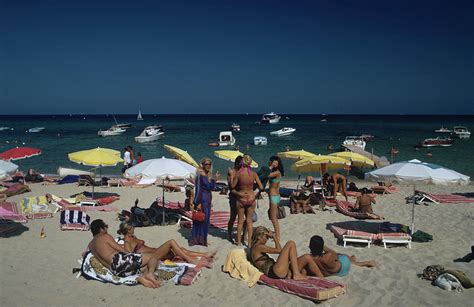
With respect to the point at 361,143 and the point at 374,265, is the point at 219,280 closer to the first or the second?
the point at 374,265

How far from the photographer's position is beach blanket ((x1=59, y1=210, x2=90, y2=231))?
873cm

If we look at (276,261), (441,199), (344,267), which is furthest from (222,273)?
(441,199)

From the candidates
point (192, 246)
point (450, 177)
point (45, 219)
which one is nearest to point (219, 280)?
point (192, 246)

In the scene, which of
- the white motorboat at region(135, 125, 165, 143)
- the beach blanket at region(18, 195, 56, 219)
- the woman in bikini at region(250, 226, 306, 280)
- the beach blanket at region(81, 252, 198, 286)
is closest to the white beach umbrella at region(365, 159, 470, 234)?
the woman in bikini at region(250, 226, 306, 280)

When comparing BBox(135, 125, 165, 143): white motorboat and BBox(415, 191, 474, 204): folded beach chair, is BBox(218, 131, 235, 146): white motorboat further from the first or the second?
BBox(415, 191, 474, 204): folded beach chair

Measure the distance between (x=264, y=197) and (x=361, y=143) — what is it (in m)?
26.3

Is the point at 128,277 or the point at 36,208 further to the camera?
the point at 36,208

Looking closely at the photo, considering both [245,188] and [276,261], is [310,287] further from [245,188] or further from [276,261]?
[245,188]

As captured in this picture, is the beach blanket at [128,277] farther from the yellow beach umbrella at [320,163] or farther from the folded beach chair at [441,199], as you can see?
the folded beach chair at [441,199]

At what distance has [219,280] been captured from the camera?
6.01 m

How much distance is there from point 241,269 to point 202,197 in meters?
1.90

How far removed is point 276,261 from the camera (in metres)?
5.77

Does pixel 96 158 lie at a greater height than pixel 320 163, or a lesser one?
greater

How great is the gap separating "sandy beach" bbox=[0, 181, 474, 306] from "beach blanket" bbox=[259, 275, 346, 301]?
3.0 inches
